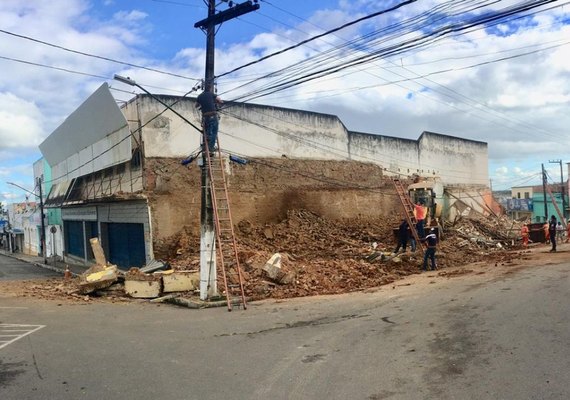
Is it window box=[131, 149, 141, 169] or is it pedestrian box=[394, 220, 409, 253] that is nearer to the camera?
pedestrian box=[394, 220, 409, 253]

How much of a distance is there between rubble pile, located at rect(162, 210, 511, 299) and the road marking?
5980 millimetres

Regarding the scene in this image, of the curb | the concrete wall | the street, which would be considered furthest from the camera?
the street

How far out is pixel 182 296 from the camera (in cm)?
1458

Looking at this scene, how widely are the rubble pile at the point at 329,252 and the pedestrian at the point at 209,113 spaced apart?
169 inches

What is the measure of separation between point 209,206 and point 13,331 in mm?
5754

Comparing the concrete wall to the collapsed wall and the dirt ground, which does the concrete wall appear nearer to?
the collapsed wall

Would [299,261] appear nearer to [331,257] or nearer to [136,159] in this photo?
[331,257]

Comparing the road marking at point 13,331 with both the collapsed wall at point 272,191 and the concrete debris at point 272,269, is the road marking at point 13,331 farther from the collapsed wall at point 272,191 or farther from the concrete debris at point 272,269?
the collapsed wall at point 272,191

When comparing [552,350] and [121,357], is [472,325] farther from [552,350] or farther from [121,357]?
[121,357]

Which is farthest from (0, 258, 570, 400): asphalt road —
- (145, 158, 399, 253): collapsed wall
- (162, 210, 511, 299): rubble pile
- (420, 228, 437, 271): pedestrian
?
(145, 158, 399, 253): collapsed wall

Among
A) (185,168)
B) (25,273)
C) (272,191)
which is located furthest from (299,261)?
(25,273)

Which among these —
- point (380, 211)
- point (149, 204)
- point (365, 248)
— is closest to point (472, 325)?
point (365, 248)

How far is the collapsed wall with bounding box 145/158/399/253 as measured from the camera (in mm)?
21297

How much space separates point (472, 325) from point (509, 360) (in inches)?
81.3
